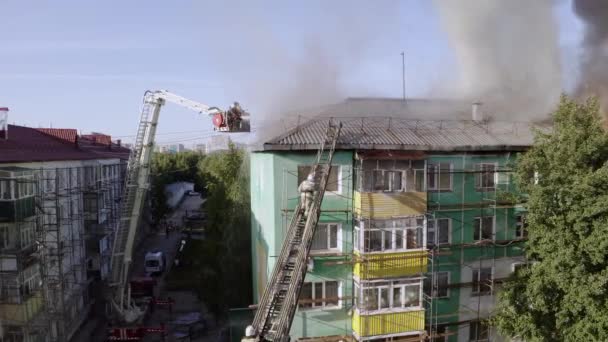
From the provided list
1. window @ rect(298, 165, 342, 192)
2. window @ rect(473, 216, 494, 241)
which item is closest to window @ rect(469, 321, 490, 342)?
window @ rect(473, 216, 494, 241)

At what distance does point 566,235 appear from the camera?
901 centimetres

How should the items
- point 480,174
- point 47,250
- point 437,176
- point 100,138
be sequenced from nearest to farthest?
point 437,176
point 480,174
point 47,250
point 100,138

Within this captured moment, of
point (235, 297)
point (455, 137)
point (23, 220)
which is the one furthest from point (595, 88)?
point (23, 220)

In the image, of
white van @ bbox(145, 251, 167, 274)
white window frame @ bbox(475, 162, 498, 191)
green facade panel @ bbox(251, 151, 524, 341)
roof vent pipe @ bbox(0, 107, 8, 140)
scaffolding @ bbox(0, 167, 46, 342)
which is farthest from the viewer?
white van @ bbox(145, 251, 167, 274)

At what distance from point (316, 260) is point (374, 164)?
8.94 ft

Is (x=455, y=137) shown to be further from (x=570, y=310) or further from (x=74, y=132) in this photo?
(x=74, y=132)

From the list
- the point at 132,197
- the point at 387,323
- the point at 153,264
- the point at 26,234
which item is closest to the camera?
the point at 387,323

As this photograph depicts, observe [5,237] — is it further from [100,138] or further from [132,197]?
[100,138]

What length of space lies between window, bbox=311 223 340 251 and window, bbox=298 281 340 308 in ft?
2.86

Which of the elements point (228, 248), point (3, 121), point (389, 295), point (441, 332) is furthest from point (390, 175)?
point (3, 121)

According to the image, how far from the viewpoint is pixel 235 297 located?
51.5ft

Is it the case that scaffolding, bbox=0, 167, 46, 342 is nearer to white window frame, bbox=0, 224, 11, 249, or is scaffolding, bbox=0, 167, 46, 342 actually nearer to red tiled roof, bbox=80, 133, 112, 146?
white window frame, bbox=0, 224, 11, 249

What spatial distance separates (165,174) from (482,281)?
29.2m

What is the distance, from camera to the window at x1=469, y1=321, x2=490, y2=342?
12.5 m
